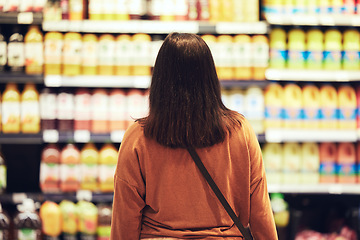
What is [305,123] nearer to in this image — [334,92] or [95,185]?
[334,92]

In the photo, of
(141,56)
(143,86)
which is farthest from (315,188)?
(141,56)

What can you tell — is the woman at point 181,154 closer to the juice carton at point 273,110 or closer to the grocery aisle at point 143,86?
the grocery aisle at point 143,86

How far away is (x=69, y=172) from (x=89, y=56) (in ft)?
2.77

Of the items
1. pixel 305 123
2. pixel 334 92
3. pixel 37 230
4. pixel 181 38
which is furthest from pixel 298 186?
pixel 181 38

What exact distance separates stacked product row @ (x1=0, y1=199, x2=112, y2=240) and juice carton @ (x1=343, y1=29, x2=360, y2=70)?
80.9 inches

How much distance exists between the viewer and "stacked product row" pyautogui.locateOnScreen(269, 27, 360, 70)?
10.1 feet

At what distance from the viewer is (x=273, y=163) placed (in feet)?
10.2

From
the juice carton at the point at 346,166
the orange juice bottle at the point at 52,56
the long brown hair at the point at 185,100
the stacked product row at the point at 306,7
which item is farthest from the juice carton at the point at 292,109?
the long brown hair at the point at 185,100

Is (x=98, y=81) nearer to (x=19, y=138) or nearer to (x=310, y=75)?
(x=19, y=138)

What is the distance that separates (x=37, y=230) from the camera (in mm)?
2934

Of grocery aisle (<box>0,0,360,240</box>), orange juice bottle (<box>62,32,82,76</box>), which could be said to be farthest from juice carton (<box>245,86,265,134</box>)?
orange juice bottle (<box>62,32,82,76</box>)

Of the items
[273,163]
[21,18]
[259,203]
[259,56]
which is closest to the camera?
[259,203]

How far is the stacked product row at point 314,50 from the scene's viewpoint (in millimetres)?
3074

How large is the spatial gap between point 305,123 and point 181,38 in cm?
203
